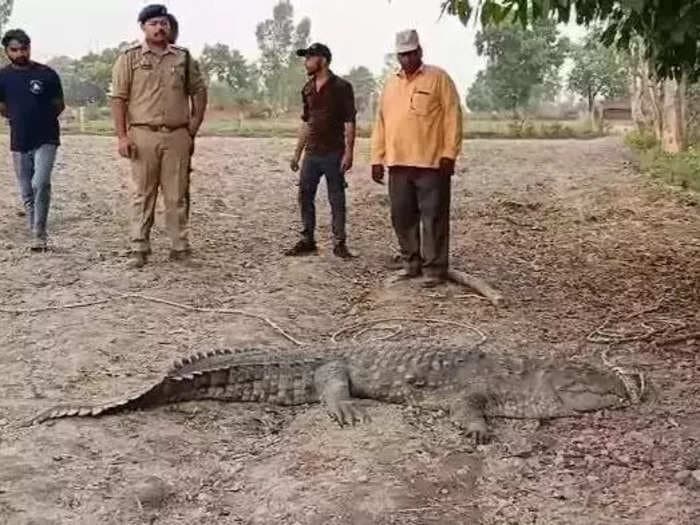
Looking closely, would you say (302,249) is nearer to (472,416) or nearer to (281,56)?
(472,416)

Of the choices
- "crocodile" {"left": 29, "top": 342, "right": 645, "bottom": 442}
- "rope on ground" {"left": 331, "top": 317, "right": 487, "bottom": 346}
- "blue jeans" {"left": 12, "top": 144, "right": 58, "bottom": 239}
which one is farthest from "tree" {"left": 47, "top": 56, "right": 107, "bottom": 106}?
"crocodile" {"left": 29, "top": 342, "right": 645, "bottom": 442}

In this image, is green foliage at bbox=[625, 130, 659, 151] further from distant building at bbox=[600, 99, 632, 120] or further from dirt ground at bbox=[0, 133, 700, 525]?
distant building at bbox=[600, 99, 632, 120]

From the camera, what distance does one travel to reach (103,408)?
15.9 ft

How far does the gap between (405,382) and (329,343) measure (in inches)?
41.9

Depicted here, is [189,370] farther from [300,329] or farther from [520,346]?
[520,346]

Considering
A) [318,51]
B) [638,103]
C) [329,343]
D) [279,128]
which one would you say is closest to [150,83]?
[318,51]

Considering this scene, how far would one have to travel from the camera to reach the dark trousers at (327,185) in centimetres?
877

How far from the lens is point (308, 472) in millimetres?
4363


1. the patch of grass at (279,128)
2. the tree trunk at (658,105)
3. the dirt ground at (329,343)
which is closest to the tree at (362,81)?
the patch of grass at (279,128)

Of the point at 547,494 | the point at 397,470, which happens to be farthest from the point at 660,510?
the point at 397,470

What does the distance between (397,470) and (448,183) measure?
3.81 meters

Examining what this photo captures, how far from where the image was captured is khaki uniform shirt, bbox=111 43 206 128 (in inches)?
324

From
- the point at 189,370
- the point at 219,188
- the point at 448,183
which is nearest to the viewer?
the point at 189,370

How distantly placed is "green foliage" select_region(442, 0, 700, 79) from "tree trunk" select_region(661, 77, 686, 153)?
16046mm
